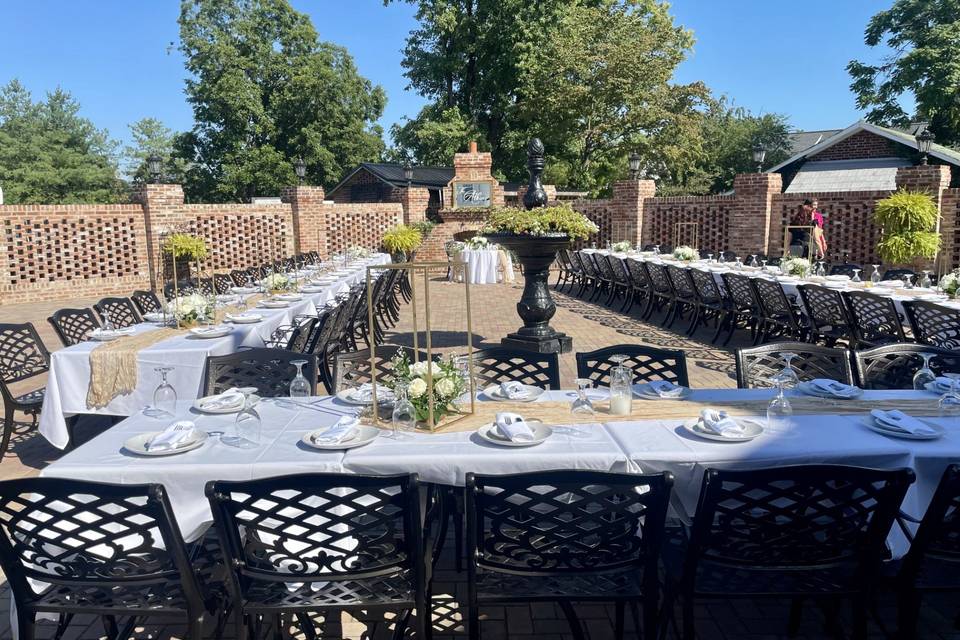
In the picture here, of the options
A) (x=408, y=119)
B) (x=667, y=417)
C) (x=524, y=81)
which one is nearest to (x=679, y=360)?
(x=667, y=417)

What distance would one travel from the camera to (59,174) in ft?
118

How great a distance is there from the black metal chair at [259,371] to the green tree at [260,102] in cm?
2868

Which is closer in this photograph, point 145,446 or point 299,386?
point 145,446

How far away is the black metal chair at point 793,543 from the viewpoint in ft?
7.23

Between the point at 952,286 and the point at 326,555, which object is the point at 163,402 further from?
the point at 952,286

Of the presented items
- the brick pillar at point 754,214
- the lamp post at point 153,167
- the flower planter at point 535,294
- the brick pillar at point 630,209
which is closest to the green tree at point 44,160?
the lamp post at point 153,167

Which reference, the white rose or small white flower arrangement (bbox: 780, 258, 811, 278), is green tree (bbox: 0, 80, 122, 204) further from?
the white rose

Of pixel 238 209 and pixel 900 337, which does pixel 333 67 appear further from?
pixel 900 337

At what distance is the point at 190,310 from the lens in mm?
5773

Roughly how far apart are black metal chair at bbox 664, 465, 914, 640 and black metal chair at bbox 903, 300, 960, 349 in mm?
3895

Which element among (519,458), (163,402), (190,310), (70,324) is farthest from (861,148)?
(163,402)

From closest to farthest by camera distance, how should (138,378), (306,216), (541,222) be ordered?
1. (138,378)
2. (541,222)
3. (306,216)

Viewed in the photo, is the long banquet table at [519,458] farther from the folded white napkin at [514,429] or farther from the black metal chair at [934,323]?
the black metal chair at [934,323]

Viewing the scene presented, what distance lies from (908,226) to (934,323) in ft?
22.7
